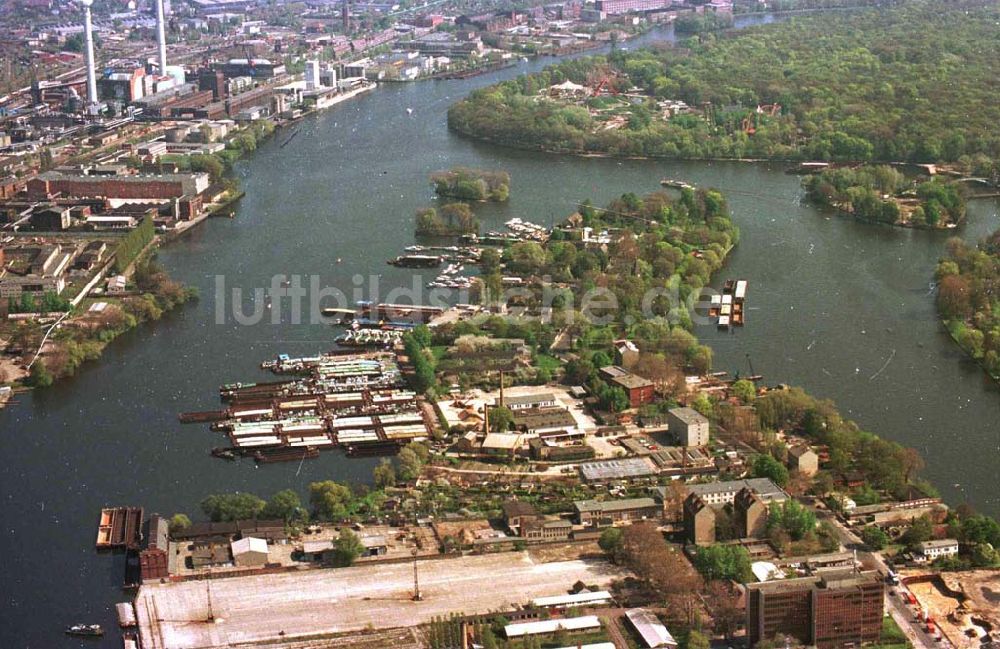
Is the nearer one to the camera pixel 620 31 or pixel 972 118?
pixel 972 118

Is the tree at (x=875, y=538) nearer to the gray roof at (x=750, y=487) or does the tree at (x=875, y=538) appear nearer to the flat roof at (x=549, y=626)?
the gray roof at (x=750, y=487)

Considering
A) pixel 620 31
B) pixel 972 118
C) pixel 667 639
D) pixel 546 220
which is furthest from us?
pixel 620 31

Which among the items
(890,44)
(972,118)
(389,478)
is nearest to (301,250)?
(389,478)

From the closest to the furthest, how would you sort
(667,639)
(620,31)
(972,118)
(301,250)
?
(667,639), (301,250), (972,118), (620,31)

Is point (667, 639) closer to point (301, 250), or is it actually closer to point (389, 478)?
point (389, 478)

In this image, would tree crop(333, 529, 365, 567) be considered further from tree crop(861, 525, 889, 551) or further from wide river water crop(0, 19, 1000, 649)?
tree crop(861, 525, 889, 551)

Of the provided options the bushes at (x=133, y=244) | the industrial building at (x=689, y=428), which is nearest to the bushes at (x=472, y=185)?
the bushes at (x=133, y=244)
